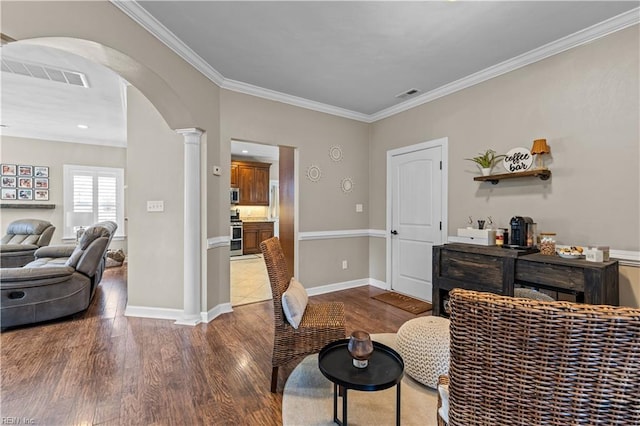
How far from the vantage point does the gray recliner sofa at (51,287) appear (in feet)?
9.78

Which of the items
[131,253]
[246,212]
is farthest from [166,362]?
[246,212]

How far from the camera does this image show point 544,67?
283 centimetres

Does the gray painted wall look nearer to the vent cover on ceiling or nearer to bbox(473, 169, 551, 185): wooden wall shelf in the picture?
the vent cover on ceiling

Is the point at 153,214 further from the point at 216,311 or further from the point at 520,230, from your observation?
the point at 520,230

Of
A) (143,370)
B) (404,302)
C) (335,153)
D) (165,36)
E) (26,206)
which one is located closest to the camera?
(143,370)

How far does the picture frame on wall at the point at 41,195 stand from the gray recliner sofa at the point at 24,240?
74cm

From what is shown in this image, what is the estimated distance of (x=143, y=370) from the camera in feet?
7.36

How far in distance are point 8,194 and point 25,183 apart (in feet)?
1.11

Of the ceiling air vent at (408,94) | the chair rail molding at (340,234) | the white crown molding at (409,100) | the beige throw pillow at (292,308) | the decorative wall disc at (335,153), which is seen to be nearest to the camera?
the beige throw pillow at (292,308)

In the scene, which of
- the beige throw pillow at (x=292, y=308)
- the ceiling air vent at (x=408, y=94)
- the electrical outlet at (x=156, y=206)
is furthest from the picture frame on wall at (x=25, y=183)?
the ceiling air vent at (x=408, y=94)

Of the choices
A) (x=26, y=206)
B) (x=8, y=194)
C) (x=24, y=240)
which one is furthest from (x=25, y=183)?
(x=24, y=240)

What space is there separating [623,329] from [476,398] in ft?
1.40

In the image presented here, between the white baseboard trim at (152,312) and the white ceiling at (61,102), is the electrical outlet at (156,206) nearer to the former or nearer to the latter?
the white baseboard trim at (152,312)

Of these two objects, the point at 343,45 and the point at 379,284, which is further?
the point at 379,284
